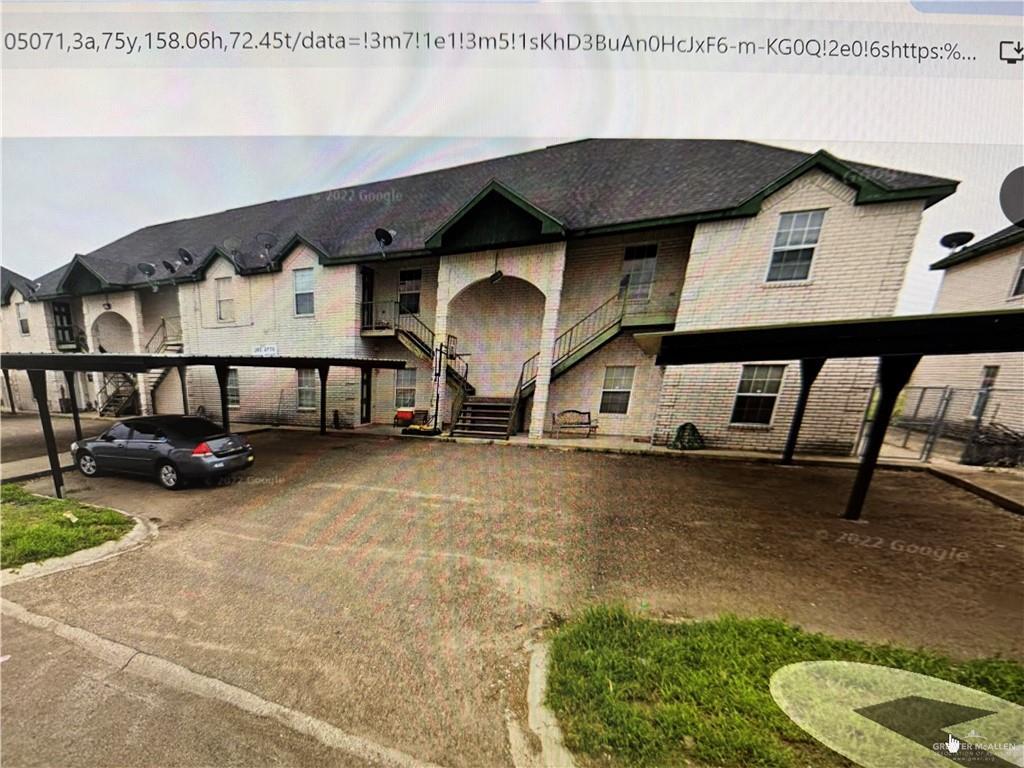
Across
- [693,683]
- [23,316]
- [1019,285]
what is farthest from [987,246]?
[23,316]

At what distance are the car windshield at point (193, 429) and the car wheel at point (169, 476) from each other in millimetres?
673

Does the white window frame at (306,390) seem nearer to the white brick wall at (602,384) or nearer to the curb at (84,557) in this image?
the curb at (84,557)

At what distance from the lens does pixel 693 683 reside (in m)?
2.42

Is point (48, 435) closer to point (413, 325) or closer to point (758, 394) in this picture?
point (413, 325)

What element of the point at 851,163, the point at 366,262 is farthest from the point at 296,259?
the point at 851,163

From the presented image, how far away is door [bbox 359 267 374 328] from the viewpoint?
12.2 metres

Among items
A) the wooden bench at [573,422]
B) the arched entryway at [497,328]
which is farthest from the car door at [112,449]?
the wooden bench at [573,422]

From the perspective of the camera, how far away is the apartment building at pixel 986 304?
10.5 meters

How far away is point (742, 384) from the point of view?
8.86 meters

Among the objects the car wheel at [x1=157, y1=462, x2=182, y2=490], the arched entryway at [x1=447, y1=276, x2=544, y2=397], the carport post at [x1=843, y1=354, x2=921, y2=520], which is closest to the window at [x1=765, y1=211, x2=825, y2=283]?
the carport post at [x1=843, y1=354, x2=921, y2=520]

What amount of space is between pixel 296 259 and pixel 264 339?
11.5ft

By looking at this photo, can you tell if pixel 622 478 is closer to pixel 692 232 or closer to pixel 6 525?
pixel 692 232

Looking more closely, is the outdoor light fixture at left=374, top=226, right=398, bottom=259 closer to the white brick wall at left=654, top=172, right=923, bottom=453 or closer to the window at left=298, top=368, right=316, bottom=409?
the window at left=298, top=368, right=316, bottom=409

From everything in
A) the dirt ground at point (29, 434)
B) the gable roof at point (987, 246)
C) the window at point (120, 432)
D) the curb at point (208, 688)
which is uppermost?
the gable roof at point (987, 246)
